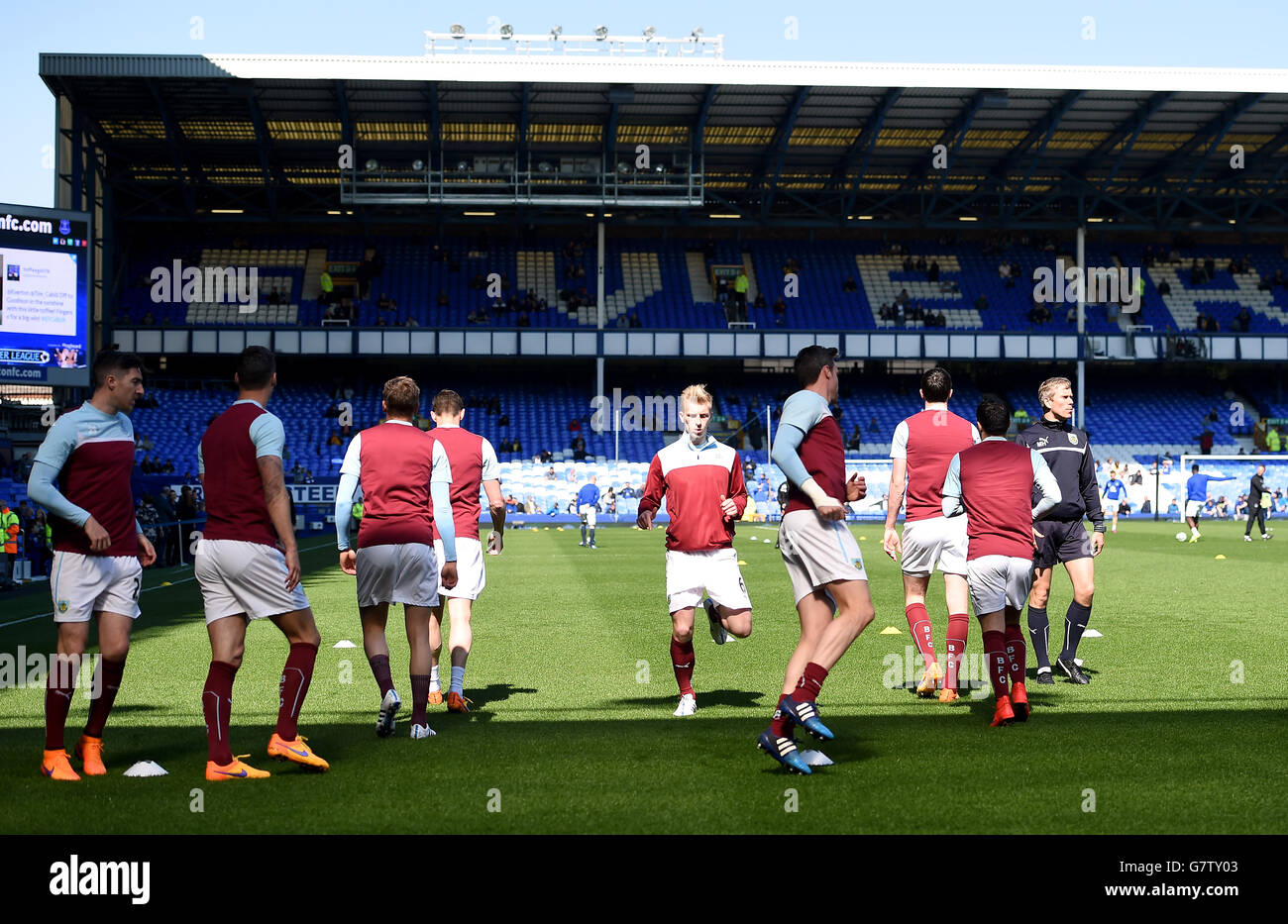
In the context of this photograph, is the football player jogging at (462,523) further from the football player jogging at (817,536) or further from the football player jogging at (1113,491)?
the football player jogging at (1113,491)

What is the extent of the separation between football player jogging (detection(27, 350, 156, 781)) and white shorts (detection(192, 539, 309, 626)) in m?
0.48

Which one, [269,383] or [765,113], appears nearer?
[269,383]

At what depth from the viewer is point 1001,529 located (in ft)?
26.6

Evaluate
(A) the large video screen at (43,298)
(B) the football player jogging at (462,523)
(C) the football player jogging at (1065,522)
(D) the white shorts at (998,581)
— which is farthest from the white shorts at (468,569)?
(A) the large video screen at (43,298)

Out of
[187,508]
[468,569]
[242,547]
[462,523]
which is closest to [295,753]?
[242,547]

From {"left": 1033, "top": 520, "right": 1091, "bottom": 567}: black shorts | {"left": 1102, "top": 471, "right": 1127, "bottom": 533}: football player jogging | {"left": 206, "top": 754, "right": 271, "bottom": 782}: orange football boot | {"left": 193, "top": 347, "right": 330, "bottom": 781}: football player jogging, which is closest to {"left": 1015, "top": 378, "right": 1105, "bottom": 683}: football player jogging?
{"left": 1033, "top": 520, "right": 1091, "bottom": 567}: black shorts

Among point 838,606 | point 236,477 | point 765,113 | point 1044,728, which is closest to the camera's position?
point 236,477

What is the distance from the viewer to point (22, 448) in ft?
129

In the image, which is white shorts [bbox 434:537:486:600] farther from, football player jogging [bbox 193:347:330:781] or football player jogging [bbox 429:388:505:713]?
football player jogging [bbox 193:347:330:781]

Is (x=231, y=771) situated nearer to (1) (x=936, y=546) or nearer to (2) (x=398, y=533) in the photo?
(2) (x=398, y=533)

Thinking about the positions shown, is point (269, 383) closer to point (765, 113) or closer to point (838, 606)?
point (838, 606)

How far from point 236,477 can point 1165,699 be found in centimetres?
646

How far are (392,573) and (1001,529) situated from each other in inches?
152
